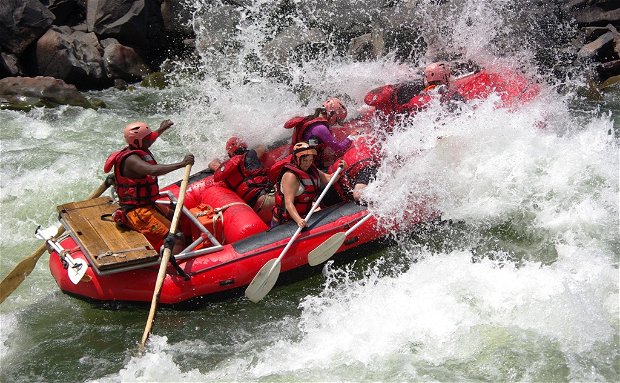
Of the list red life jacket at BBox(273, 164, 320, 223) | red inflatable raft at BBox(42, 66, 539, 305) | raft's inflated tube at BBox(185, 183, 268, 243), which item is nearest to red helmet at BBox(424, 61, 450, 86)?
red inflatable raft at BBox(42, 66, 539, 305)

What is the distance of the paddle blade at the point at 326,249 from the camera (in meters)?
6.22

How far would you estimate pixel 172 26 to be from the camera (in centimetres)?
1476

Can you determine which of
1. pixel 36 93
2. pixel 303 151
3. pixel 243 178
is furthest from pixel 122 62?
pixel 303 151

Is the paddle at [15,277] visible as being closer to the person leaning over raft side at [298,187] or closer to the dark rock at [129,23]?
the person leaning over raft side at [298,187]

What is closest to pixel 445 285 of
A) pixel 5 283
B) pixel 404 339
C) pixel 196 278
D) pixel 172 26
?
pixel 404 339

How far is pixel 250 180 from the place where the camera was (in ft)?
22.6

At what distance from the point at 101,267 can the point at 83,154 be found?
440 centimetres

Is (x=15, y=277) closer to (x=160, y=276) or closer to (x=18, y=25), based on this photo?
(x=160, y=276)

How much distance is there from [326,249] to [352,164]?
1100 mm

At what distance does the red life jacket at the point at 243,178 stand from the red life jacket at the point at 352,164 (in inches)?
27.5

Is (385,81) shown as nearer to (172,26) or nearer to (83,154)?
(83,154)

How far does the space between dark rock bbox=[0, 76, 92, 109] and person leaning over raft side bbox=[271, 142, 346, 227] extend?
6.25 metres

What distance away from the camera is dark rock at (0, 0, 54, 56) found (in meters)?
12.4

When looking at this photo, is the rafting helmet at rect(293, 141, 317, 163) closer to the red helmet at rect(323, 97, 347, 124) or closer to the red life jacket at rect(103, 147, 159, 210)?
the red helmet at rect(323, 97, 347, 124)
